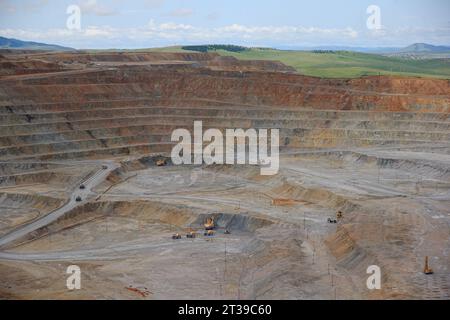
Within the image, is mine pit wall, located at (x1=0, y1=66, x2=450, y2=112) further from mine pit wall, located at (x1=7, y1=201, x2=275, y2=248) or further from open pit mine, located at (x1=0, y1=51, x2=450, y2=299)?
mine pit wall, located at (x1=7, y1=201, x2=275, y2=248)

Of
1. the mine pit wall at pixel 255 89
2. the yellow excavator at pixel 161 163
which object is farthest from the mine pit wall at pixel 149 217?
the mine pit wall at pixel 255 89

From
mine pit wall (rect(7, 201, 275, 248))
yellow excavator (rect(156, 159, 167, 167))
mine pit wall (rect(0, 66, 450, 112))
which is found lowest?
mine pit wall (rect(7, 201, 275, 248))

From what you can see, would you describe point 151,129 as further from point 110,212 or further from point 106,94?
point 110,212

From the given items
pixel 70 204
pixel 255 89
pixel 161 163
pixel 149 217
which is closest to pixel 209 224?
pixel 149 217

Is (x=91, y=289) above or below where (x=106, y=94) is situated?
below

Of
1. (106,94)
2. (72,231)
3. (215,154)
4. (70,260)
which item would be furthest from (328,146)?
(70,260)

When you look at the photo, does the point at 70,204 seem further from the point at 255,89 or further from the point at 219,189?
the point at 255,89

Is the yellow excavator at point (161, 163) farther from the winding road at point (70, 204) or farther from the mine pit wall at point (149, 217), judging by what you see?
the mine pit wall at point (149, 217)

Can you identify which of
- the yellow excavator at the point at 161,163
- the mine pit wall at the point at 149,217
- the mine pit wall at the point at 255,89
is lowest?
the mine pit wall at the point at 149,217

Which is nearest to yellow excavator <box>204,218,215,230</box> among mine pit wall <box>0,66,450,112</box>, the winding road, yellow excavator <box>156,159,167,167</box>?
the winding road
